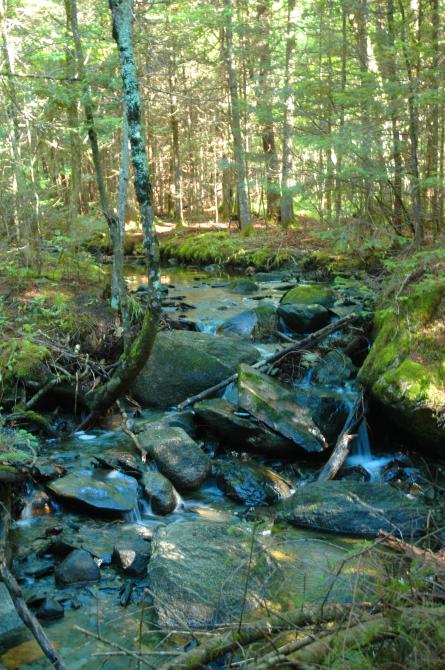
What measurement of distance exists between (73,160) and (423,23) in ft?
25.9

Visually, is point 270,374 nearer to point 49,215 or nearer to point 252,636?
point 49,215

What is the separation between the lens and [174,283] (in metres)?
18.9

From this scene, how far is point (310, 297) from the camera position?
13234 millimetres

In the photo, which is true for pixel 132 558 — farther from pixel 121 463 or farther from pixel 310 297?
pixel 310 297

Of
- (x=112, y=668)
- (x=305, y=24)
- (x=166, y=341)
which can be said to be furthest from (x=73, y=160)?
(x=305, y=24)

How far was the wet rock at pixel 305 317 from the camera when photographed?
1176 centimetres

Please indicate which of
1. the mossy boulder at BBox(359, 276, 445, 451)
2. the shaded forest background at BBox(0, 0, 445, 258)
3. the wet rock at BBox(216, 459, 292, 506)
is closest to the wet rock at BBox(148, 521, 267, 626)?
the wet rock at BBox(216, 459, 292, 506)

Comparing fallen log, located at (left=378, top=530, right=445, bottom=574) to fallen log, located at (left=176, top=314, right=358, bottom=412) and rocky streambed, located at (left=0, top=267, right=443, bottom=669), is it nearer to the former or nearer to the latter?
rocky streambed, located at (left=0, top=267, right=443, bottom=669)

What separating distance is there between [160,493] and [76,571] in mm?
1536

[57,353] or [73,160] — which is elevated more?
[73,160]

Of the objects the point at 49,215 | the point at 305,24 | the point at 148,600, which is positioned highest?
the point at 305,24

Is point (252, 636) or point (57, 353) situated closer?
point (252, 636)

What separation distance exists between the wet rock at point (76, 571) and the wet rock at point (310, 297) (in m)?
8.69

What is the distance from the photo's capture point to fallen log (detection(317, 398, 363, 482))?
7014 mm
